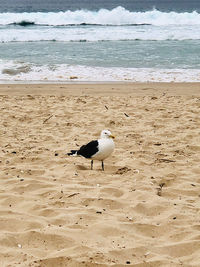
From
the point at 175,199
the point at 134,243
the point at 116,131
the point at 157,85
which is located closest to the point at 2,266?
the point at 134,243

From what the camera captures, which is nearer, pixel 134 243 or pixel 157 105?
pixel 134 243

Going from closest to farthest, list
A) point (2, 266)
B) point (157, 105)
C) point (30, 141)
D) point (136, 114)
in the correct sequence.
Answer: point (2, 266)
point (30, 141)
point (136, 114)
point (157, 105)

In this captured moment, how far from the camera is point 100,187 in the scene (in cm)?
456

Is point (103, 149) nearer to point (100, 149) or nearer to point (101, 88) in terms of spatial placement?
point (100, 149)

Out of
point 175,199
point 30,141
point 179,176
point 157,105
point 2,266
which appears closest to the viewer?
point 2,266

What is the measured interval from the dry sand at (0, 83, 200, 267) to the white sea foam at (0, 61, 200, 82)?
3.72 m

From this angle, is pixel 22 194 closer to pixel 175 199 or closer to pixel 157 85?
pixel 175 199

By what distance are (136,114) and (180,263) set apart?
17.6 ft

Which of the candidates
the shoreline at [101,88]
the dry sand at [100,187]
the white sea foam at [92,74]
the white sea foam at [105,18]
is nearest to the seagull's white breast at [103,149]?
the dry sand at [100,187]

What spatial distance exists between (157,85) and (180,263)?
9.00m

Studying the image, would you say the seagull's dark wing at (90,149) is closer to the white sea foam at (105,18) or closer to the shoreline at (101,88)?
the shoreline at (101,88)

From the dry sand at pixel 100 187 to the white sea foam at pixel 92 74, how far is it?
12.2 feet

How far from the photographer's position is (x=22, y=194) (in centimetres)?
436

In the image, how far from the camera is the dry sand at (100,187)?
3.17 meters
